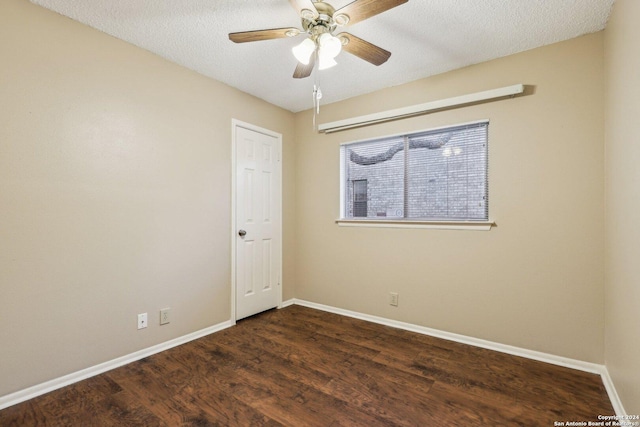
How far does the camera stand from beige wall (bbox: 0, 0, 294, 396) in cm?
180

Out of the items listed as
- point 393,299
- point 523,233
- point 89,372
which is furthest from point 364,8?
point 89,372

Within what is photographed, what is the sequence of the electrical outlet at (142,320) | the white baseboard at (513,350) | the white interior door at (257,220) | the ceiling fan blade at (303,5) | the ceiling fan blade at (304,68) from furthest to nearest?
the white interior door at (257,220) < the electrical outlet at (142,320) < the ceiling fan blade at (304,68) < the white baseboard at (513,350) < the ceiling fan blade at (303,5)

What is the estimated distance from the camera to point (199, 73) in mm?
2762

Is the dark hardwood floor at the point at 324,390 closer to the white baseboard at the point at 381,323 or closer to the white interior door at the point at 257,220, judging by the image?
the white baseboard at the point at 381,323

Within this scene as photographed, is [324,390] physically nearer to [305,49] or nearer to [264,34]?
[305,49]

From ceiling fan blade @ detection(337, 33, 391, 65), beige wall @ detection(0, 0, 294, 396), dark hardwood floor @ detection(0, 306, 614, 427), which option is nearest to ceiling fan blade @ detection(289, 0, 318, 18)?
ceiling fan blade @ detection(337, 33, 391, 65)

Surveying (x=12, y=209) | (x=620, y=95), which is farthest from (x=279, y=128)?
(x=620, y=95)

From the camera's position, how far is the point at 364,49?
1.89 meters

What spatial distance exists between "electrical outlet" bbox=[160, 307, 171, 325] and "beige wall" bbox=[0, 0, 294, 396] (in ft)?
0.18

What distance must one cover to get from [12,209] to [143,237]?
769 mm

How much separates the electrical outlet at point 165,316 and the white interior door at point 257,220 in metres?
0.71

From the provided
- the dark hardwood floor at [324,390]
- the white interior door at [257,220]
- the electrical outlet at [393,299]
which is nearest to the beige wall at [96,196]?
the white interior door at [257,220]

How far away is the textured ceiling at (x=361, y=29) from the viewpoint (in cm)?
189

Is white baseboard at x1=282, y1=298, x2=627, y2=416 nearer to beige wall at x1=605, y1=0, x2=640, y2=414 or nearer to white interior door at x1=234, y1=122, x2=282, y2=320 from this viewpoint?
beige wall at x1=605, y1=0, x2=640, y2=414
